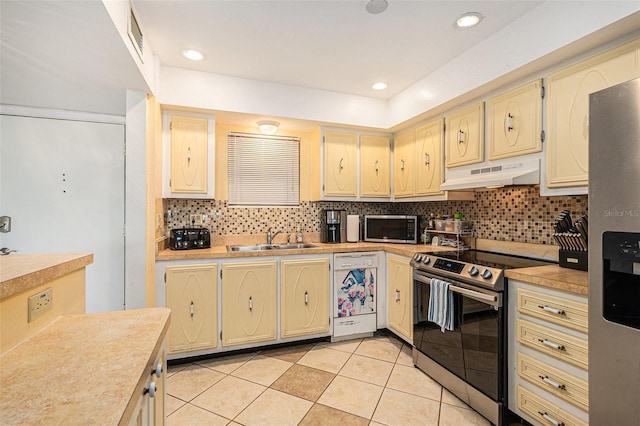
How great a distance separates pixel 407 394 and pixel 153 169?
2.60 m

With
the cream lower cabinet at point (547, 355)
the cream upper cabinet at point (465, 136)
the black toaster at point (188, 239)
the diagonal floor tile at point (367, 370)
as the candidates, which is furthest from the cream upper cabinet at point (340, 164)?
the cream lower cabinet at point (547, 355)

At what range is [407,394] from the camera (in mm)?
2137

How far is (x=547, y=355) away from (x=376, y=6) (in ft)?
7.40

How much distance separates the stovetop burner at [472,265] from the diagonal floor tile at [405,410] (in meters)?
0.86

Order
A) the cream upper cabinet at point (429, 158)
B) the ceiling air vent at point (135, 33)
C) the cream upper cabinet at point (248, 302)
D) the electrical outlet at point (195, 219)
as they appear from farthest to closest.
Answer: the electrical outlet at point (195, 219)
the cream upper cabinet at point (429, 158)
the cream upper cabinet at point (248, 302)
the ceiling air vent at point (135, 33)

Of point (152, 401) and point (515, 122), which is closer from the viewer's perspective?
point (152, 401)

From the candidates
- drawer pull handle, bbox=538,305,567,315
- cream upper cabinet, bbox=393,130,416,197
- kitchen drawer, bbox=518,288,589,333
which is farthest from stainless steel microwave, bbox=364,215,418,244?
drawer pull handle, bbox=538,305,567,315

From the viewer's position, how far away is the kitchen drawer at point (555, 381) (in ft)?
4.82

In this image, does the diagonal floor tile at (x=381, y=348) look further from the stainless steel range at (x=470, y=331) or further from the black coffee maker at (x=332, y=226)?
the black coffee maker at (x=332, y=226)

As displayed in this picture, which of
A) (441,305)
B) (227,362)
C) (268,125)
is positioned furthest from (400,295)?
(268,125)

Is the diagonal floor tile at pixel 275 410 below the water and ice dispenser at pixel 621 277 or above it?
below

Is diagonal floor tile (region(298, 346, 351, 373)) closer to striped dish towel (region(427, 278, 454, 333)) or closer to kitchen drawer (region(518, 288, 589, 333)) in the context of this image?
striped dish towel (region(427, 278, 454, 333))

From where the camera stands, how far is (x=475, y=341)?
6.46 ft

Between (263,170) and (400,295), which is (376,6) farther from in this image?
(400,295)
